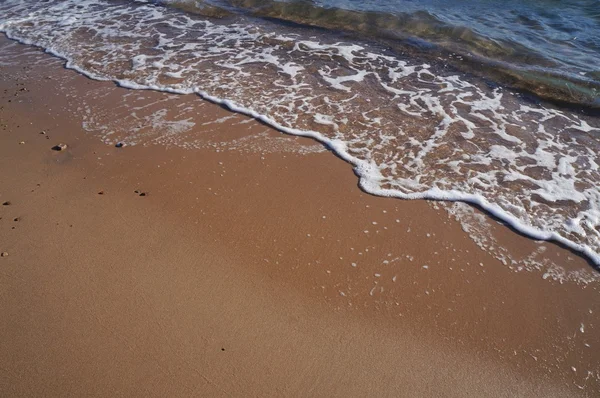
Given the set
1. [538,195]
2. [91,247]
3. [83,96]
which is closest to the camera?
[91,247]

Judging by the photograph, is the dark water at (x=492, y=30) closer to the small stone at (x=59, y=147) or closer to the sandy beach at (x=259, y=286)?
the sandy beach at (x=259, y=286)

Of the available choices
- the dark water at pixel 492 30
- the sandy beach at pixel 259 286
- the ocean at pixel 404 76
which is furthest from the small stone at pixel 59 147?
the dark water at pixel 492 30

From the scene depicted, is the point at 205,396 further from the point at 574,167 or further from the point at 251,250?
the point at 574,167

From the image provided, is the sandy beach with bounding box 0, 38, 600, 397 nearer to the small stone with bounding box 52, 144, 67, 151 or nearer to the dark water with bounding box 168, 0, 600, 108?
the small stone with bounding box 52, 144, 67, 151

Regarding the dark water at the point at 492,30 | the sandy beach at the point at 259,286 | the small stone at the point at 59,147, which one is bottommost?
the small stone at the point at 59,147

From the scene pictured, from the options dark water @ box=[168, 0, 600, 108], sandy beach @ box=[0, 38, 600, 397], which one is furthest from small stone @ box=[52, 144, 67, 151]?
dark water @ box=[168, 0, 600, 108]

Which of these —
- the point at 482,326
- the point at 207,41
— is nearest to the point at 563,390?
the point at 482,326
